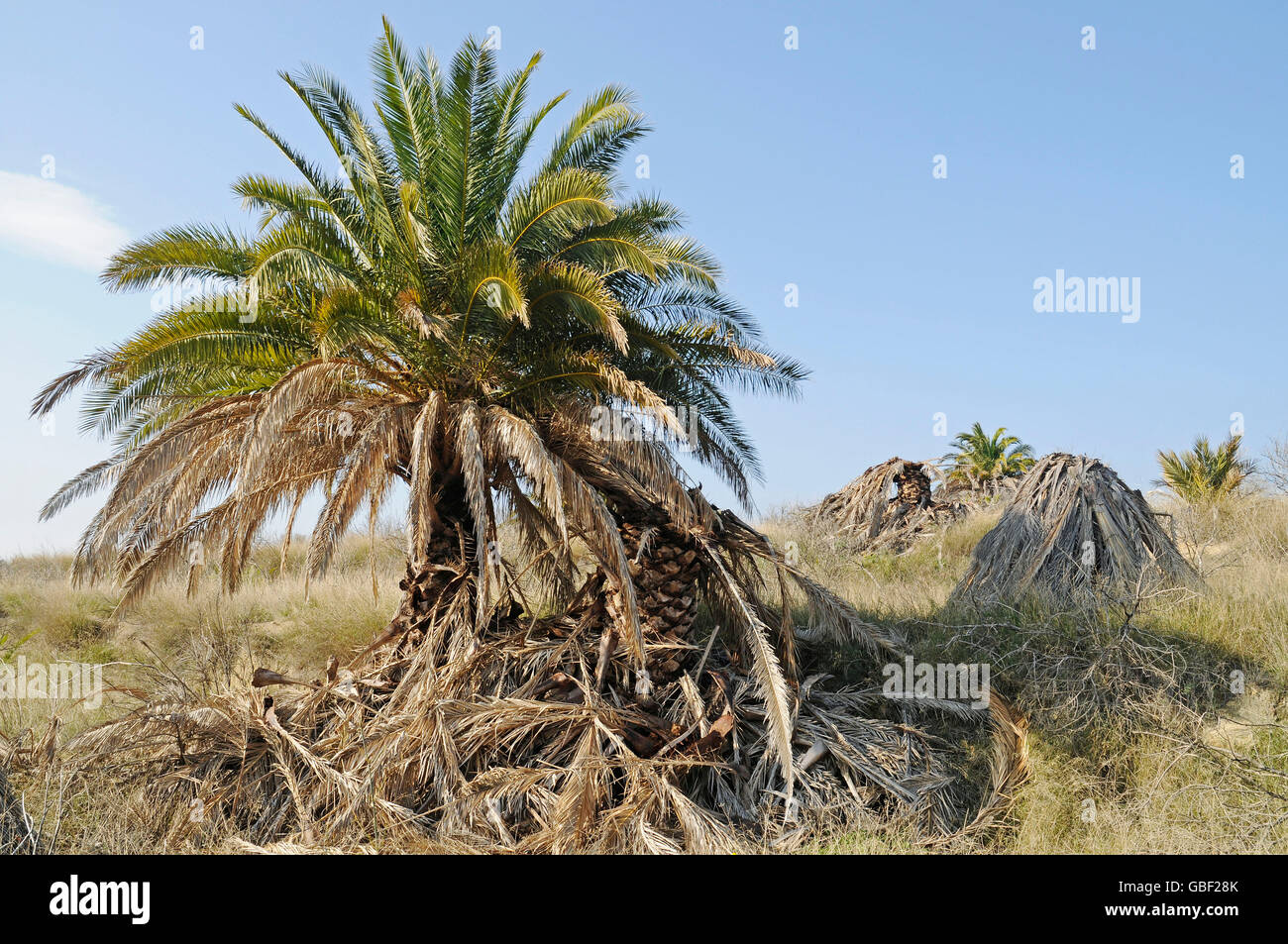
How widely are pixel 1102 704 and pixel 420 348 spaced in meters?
7.84

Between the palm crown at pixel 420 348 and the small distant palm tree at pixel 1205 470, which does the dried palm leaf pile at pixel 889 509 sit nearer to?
the small distant palm tree at pixel 1205 470

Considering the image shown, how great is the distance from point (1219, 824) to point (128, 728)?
10.1 m

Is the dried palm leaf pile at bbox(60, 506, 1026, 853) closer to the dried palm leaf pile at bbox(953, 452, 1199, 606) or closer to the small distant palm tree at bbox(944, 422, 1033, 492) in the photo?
the dried palm leaf pile at bbox(953, 452, 1199, 606)

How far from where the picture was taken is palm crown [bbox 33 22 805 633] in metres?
8.09

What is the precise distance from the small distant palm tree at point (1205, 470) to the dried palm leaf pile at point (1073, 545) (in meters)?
9.07

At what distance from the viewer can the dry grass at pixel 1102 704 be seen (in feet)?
25.2

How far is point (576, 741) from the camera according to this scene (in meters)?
8.34

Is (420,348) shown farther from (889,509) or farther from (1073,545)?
(889,509)

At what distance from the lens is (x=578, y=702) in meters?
8.59

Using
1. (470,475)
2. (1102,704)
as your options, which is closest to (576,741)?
(470,475)

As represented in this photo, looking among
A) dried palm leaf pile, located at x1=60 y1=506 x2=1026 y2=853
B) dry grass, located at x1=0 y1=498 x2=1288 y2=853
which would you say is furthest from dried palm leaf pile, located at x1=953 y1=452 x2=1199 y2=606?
dried palm leaf pile, located at x1=60 y1=506 x2=1026 y2=853

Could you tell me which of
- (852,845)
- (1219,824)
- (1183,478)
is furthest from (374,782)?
(1183,478)

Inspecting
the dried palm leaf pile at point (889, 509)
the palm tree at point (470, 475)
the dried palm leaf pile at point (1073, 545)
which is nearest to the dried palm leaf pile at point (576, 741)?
the palm tree at point (470, 475)
